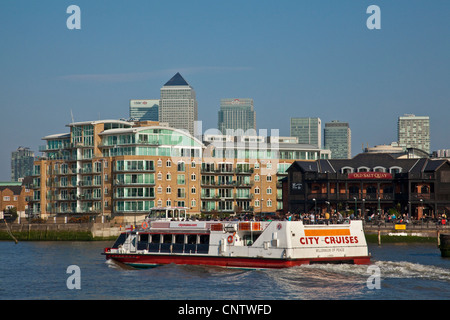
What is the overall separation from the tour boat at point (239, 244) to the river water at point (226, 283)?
43.1 inches

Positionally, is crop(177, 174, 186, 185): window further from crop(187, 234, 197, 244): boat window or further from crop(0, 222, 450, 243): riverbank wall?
crop(187, 234, 197, 244): boat window

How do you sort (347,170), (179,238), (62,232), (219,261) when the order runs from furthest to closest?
(347,170)
(62,232)
(179,238)
(219,261)

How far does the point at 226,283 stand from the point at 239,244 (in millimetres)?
8490

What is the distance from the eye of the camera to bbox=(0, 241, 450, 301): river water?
4472cm

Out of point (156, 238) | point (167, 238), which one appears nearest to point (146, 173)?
point (156, 238)

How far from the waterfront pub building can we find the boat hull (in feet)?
180

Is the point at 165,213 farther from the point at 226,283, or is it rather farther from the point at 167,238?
the point at 226,283

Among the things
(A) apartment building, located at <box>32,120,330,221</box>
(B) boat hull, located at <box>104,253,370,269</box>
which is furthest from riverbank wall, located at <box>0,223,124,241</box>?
(B) boat hull, located at <box>104,253,370,269</box>

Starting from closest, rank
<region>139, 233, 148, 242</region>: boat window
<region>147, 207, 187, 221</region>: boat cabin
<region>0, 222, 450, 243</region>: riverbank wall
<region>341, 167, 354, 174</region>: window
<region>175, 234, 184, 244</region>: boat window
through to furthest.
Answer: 1. <region>175, 234, 184, 244</region>: boat window
2. <region>139, 233, 148, 242</region>: boat window
3. <region>147, 207, 187, 221</region>: boat cabin
4. <region>0, 222, 450, 243</region>: riverbank wall
5. <region>341, 167, 354, 174</region>: window

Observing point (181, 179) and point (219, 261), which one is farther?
point (181, 179)

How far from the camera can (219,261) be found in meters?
57.8

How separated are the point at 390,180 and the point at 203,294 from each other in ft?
252
